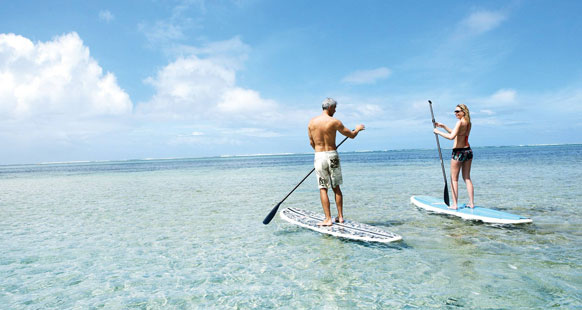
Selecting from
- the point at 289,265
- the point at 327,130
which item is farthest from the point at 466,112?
the point at 289,265

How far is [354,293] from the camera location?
451 centimetres

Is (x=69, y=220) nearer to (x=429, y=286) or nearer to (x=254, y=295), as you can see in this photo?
(x=254, y=295)

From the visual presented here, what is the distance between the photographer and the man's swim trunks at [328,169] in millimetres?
7398

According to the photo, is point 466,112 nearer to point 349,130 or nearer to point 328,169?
point 349,130

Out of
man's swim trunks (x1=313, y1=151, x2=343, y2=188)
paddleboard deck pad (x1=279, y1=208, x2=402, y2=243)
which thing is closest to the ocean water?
paddleboard deck pad (x1=279, y1=208, x2=402, y2=243)

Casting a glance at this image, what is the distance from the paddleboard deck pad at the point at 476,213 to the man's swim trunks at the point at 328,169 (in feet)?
→ 11.6

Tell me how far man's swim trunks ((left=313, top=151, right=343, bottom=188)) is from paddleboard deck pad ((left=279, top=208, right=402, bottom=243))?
0.94 metres

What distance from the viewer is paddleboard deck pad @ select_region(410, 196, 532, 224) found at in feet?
25.2

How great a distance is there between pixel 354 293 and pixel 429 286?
1.03 metres

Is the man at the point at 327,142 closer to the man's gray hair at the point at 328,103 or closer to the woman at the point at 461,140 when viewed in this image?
the man's gray hair at the point at 328,103

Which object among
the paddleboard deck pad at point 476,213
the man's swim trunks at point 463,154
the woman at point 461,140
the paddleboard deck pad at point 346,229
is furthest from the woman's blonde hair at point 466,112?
the paddleboard deck pad at point 346,229

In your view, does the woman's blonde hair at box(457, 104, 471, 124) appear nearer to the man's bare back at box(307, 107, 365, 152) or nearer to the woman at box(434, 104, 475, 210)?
the woman at box(434, 104, 475, 210)

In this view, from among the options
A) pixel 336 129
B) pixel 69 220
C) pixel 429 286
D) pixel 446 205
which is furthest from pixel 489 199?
pixel 69 220

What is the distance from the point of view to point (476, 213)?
8367 mm
